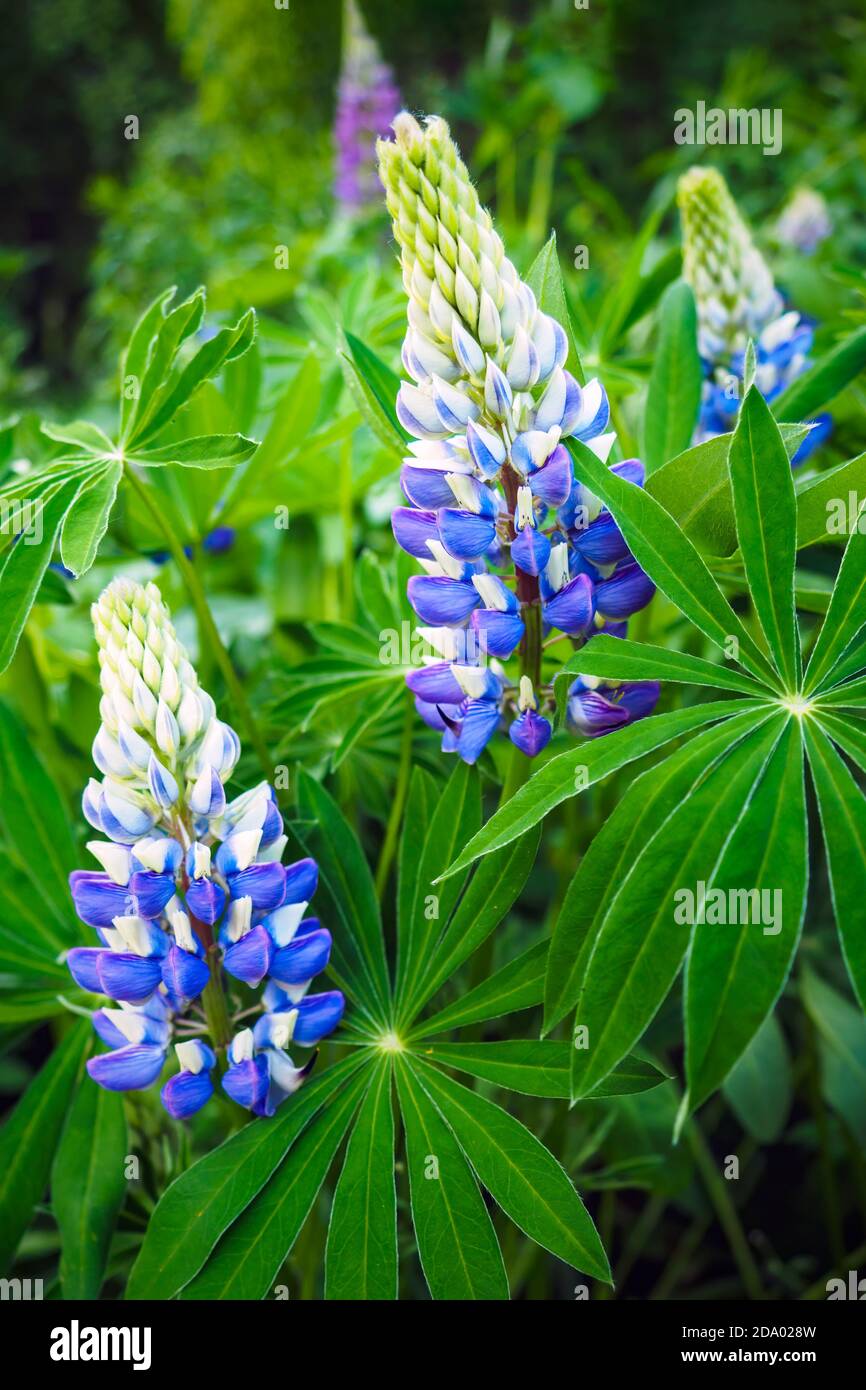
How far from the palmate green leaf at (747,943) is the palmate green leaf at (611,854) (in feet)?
0.15

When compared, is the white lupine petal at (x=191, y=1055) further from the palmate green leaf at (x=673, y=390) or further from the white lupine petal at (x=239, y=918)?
the palmate green leaf at (x=673, y=390)

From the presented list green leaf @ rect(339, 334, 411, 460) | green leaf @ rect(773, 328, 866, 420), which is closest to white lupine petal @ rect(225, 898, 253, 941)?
green leaf @ rect(339, 334, 411, 460)

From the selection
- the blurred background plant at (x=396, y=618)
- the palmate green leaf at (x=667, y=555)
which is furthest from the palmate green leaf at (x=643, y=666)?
the blurred background plant at (x=396, y=618)

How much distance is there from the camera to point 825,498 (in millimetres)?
790

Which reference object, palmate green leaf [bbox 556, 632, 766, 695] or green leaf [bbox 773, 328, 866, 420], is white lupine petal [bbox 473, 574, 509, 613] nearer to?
palmate green leaf [bbox 556, 632, 766, 695]

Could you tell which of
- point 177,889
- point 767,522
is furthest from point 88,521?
point 767,522

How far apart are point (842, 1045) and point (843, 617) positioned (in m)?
0.78

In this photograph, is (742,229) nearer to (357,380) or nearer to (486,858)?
(357,380)

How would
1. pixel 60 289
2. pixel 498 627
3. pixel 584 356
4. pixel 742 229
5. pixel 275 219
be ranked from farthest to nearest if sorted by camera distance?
pixel 60 289 → pixel 275 219 → pixel 584 356 → pixel 742 229 → pixel 498 627

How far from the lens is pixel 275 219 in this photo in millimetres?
3646

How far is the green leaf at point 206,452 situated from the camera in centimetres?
82

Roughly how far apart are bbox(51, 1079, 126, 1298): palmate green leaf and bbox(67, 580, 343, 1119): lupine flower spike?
137 mm
